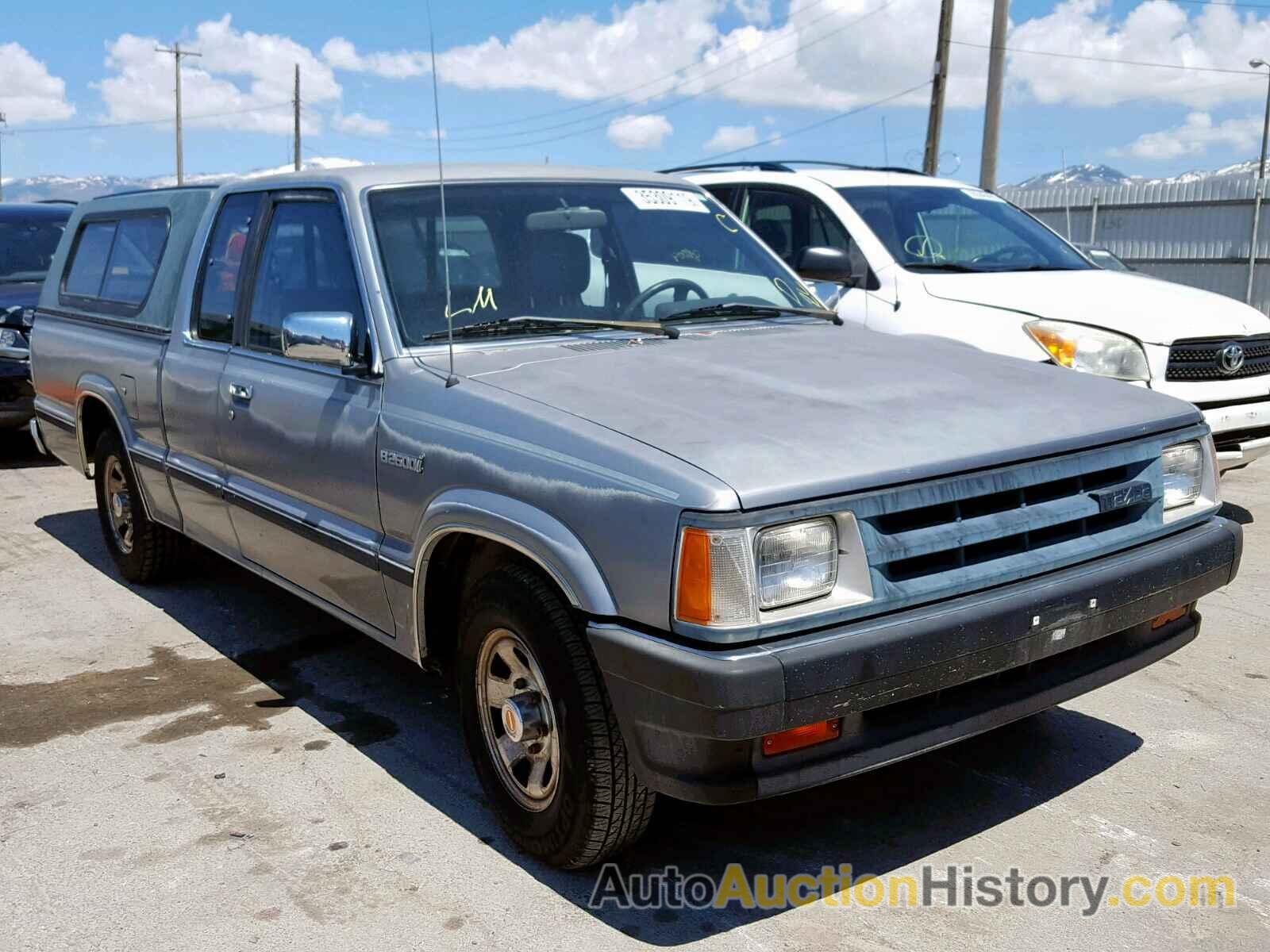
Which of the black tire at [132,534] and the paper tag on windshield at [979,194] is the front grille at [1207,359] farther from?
the black tire at [132,534]

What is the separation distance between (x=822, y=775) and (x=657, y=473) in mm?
762

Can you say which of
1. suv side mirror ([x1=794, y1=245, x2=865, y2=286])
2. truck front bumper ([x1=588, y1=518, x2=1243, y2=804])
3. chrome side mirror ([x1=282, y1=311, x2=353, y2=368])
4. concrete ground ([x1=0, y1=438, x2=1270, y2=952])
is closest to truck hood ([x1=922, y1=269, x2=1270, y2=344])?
suv side mirror ([x1=794, y1=245, x2=865, y2=286])

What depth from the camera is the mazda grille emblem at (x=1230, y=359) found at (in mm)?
6305

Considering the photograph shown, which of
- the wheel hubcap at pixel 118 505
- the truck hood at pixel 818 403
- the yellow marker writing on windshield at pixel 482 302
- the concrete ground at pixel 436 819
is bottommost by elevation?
the concrete ground at pixel 436 819

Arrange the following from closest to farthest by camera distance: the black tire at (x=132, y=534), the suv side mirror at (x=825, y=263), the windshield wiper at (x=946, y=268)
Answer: the suv side mirror at (x=825, y=263), the black tire at (x=132, y=534), the windshield wiper at (x=946, y=268)

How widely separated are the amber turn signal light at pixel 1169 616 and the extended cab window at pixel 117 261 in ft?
13.8

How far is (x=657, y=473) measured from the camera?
2742 millimetres

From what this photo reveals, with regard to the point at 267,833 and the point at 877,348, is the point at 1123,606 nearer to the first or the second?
the point at 877,348

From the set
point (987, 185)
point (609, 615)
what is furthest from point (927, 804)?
point (987, 185)

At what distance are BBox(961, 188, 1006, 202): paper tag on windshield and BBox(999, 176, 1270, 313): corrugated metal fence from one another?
1351 cm

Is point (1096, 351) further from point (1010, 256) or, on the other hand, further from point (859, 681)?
point (859, 681)

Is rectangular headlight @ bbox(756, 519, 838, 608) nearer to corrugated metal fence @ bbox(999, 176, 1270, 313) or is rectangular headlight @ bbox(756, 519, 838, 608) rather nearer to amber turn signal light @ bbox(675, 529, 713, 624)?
amber turn signal light @ bbox(675, 529, 713, 624)

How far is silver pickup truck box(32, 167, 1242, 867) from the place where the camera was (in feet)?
8.91

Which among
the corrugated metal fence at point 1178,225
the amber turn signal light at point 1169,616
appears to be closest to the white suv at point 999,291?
the amber turn signal light at point 1169,616
